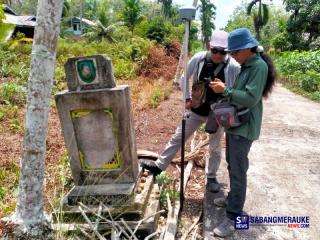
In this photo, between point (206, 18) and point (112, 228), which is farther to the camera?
point (206, 18)

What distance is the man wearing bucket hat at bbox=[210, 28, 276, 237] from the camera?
11.6ft

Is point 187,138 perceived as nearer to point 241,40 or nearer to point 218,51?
point 218,51

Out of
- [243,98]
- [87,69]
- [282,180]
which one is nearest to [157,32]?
[282,180]

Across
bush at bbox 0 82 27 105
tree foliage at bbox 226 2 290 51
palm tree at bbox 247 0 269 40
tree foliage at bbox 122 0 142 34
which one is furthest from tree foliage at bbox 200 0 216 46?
bush at bbox 0 82 27 105

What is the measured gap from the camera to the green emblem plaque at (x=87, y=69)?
405 cm

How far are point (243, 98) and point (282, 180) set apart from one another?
85.5 inches

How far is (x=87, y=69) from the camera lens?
4.06m

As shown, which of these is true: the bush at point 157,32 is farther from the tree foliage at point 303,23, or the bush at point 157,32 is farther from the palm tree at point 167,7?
the palm tree at point 167,7

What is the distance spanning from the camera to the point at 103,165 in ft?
14.2

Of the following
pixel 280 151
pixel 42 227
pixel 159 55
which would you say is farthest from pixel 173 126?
pixel 159 55

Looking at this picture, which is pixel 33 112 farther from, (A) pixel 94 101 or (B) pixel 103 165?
(B) pixel 103 165

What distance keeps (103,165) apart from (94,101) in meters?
0.77

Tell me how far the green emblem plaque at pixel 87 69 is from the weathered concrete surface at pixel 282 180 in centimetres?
197

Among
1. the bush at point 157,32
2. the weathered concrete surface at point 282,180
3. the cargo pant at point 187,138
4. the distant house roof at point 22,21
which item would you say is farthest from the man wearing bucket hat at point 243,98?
the distant house roof at point 22,21
